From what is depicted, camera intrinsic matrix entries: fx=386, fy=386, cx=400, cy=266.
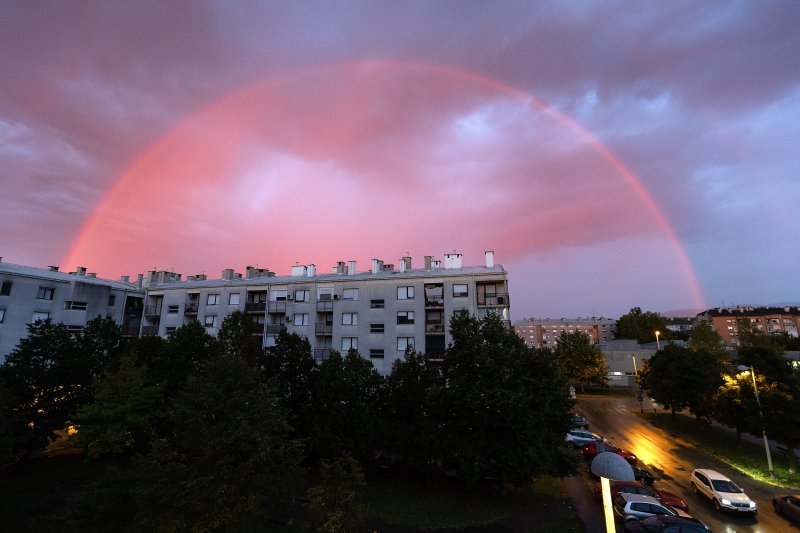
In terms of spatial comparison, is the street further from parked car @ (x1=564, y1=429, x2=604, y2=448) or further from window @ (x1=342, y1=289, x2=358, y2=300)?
window @ (x1=342, y1=289, x2=358, y2=300)

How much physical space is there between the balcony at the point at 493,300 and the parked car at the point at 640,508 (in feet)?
70.6

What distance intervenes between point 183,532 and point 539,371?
1868 cm

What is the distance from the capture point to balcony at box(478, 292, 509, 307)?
39.6 meters

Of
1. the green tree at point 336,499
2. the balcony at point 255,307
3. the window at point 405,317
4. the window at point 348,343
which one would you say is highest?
the balcony at point 255,307

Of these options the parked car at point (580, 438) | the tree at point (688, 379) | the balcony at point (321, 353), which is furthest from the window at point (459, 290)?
the tree at point (688, 379)

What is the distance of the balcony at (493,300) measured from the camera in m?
39.6

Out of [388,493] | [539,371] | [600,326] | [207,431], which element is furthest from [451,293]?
[600,326]

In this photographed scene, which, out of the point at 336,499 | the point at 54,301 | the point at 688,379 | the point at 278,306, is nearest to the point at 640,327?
the point at 688,379

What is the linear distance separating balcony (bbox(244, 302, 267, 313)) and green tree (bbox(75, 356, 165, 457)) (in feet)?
64.1

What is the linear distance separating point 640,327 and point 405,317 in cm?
9312

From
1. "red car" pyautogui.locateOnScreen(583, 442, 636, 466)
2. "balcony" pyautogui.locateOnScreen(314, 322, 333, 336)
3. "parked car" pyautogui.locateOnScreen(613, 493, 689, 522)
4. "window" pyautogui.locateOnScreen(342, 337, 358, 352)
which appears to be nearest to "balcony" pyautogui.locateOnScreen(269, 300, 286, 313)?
"balcony" pyautogui.locateOnScreen(314, 322, 333, 336)

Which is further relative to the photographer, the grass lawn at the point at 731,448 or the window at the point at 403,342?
the window at the point at 403,342

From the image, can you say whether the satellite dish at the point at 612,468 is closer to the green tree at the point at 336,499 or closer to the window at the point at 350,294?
the green tree at the point at 336,499

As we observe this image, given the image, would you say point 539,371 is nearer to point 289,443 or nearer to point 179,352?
point 289,443
